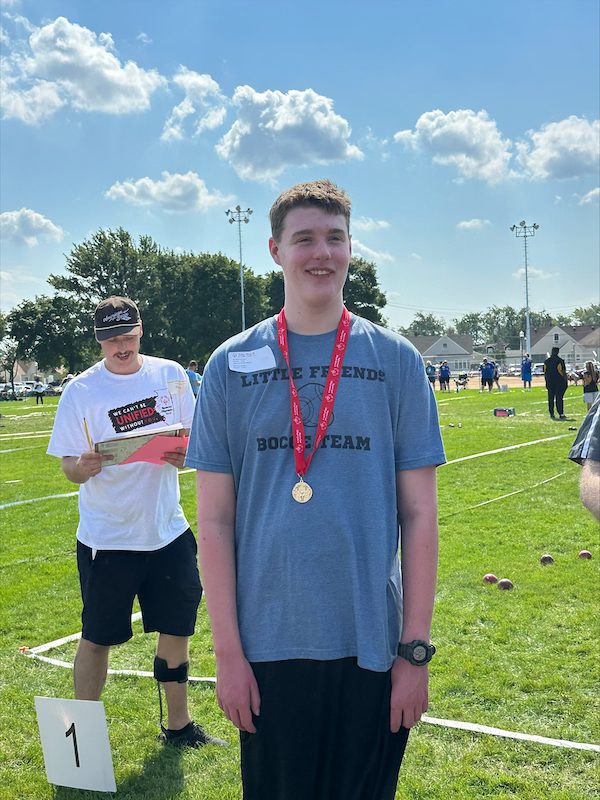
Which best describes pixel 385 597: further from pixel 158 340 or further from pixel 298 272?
pixel 158 340

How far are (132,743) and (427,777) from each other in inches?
60.8

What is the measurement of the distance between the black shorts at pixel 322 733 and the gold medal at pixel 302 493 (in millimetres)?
459

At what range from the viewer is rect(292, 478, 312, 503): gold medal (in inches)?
76.9

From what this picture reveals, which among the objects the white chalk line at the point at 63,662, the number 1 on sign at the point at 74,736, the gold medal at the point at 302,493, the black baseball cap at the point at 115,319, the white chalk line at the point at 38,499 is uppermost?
the black baseball cap at the point at 115,319

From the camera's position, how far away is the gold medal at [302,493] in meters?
1.95

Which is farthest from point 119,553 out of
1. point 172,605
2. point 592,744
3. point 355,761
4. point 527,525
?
point 527,525

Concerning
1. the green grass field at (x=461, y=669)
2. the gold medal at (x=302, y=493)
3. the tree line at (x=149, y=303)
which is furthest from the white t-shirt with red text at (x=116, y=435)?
the tree line at (x=149, y=303)

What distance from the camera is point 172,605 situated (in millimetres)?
3469

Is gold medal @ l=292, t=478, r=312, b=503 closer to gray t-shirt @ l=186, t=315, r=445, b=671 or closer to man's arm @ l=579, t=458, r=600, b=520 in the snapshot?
gray t-shirt @ l=186, t=315, r=445, b=671

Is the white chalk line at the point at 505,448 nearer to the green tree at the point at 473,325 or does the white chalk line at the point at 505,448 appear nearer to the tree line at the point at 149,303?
the tree line at the point at 149,303

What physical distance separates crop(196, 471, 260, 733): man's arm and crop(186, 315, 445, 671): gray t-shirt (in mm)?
32

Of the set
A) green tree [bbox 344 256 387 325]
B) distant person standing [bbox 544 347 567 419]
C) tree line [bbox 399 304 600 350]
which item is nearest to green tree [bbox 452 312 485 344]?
tree line [bbox 399 304 600 350]

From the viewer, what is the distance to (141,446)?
3.35m

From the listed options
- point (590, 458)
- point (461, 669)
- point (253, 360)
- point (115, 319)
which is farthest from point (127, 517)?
point (461, 669)
